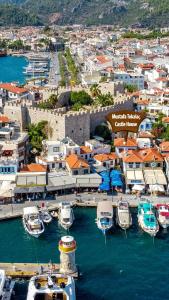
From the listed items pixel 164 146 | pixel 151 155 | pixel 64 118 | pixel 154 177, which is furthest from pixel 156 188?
pixel 64 118

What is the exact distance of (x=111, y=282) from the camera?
25078mm

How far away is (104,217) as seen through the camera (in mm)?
29969

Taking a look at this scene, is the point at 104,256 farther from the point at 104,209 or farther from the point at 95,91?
the point at 95,91

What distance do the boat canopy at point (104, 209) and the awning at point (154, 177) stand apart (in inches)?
163

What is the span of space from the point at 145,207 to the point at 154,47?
267 ft

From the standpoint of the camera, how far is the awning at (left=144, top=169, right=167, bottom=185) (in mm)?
34406

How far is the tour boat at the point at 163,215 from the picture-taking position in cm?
2991

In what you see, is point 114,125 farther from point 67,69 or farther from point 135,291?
point 67,69

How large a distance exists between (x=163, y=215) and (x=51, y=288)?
1066 cm

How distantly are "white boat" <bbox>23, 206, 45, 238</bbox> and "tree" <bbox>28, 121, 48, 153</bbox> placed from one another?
33.6ft

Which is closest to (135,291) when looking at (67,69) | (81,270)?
(81,270)

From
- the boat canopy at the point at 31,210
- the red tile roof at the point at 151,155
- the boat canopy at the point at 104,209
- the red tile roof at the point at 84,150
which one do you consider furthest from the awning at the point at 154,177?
the boat canopy at the point at 31,210

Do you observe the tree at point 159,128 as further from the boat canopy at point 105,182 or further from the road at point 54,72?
the road at point 54,72

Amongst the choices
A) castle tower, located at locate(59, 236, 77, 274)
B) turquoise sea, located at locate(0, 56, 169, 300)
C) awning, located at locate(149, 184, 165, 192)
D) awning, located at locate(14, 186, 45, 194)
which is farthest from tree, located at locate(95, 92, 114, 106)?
castle tower, located at locate(59, 236, 77, 274)
